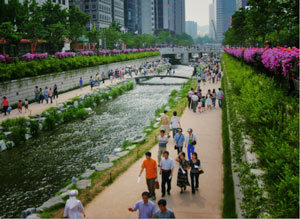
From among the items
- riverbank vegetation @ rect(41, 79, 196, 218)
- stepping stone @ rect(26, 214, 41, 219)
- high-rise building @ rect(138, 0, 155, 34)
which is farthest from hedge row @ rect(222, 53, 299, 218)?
high-rise building @ rect(138, 0, 155, 34)

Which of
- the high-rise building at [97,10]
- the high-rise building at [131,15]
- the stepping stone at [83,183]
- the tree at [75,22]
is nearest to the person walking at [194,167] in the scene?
the stepping stone at [83,183]

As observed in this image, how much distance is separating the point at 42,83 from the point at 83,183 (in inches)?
1022

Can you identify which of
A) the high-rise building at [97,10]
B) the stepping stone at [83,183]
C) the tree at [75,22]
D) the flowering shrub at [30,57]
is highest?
the high-rise building at [97,10]

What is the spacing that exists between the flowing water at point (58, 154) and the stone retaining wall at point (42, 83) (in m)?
7.52

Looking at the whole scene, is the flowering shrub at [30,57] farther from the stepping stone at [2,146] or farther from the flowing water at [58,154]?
the stepping stone at [2,146]

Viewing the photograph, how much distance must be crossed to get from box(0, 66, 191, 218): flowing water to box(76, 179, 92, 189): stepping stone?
1.64 metres

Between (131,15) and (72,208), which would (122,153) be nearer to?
(72,208)

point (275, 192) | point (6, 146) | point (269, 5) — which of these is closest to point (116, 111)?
point (6, 146)

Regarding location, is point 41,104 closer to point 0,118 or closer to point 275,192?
point 0,118

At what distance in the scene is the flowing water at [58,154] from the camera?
14369 mm

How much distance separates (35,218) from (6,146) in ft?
38.1

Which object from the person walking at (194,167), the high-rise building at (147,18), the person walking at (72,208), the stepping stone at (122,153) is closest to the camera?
the person walking at (72,208)

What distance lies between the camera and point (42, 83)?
121 feet

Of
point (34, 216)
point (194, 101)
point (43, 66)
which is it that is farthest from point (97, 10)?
point (34, 216)
